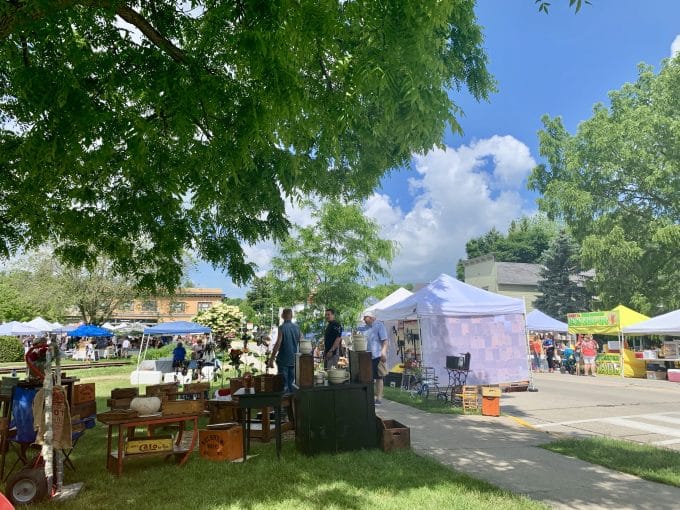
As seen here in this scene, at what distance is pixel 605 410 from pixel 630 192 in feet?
88.6

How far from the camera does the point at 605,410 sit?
454 inches

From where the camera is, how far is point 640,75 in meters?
35.2

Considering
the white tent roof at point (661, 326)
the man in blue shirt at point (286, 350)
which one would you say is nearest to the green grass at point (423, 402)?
the man in blue shirt at point (286, 350)

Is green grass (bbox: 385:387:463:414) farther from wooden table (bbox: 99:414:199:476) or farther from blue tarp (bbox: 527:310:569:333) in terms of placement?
blue tarp (bbox: 527:310:569:333)

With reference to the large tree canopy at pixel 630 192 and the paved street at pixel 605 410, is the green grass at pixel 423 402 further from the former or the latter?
the large tree canopy at pixel 630 192

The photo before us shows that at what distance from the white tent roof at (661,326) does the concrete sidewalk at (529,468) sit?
42.9 feet

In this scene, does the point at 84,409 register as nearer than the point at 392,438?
No

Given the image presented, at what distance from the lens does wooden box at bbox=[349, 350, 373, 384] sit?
24.1 feet

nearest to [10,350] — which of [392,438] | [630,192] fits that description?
[392,438]

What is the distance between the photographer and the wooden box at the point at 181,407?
6508 millimetres

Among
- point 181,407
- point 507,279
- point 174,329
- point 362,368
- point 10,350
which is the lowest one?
point 181,407

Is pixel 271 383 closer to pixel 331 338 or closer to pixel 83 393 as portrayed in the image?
pixel 83 393

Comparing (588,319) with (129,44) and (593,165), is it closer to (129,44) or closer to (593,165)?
(593,165)

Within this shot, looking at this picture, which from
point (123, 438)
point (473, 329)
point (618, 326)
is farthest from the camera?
point (618, 326)
